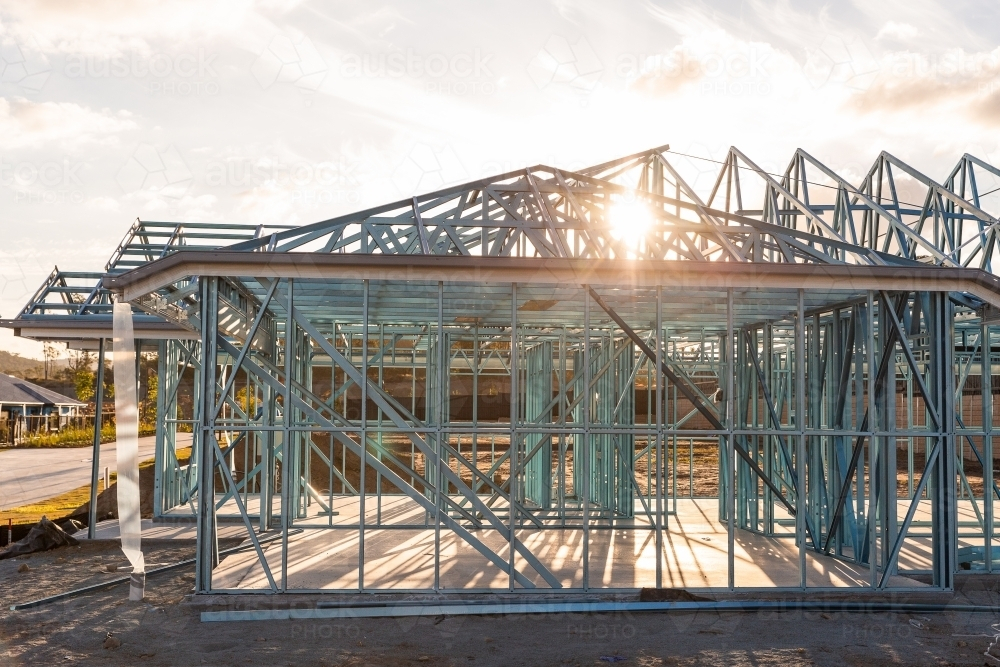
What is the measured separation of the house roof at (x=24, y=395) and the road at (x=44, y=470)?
7923 mm

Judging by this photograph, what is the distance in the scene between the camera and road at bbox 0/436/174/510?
2447 cm

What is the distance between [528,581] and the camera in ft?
36.8

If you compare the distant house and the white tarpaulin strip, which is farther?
the distant house

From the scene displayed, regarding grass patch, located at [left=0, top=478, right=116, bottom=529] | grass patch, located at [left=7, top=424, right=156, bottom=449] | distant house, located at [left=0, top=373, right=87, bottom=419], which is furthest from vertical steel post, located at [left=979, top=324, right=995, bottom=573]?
distant house, located at [left=0, top=373, right=87, bottom=419]

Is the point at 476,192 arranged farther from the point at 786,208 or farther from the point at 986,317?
the point at 786,208

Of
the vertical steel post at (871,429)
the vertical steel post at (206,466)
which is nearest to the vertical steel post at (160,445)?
the vertical steel post at (206,466)

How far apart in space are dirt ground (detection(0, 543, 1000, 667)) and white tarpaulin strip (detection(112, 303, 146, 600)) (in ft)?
2.05

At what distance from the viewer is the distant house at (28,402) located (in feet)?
161

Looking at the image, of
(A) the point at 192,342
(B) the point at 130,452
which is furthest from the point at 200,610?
(A) the point at 192,342

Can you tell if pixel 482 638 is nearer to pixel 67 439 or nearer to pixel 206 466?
pixel 206 466

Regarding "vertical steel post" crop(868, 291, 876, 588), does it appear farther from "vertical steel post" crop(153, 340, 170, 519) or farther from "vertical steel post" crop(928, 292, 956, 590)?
"vertical steel post" crop(153, 340, 170, 519)

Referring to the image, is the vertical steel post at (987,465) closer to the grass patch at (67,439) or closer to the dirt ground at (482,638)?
the dirt ground at (482,638)

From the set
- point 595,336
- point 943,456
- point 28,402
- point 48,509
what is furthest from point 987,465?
point 28,402

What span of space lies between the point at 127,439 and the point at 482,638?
4745 millimetres
